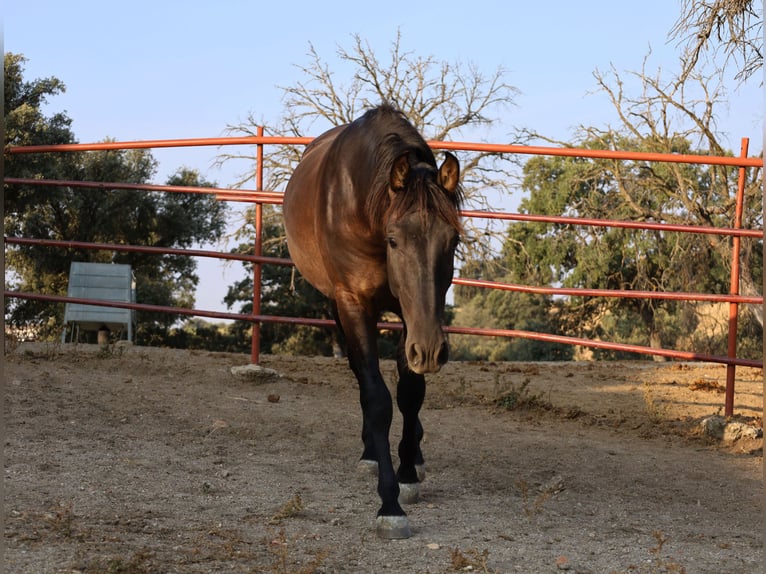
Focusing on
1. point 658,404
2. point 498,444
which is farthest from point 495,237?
point 498,444

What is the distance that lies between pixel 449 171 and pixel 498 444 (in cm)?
233

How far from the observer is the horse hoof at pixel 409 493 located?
352cm

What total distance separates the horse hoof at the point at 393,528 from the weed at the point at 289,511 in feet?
1.19

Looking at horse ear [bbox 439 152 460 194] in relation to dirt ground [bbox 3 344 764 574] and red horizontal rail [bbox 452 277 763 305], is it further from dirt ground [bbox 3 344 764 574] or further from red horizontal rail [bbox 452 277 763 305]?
red horizontal rail [bbox 452 277 763 305]

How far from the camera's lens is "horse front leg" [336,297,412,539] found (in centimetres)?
302

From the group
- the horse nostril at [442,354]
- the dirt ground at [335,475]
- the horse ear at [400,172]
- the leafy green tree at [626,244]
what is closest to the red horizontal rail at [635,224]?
the dirt ground at [335,475]

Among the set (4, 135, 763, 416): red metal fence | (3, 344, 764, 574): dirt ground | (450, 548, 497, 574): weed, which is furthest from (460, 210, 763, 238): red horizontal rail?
(450, 548, 497, 574): weed

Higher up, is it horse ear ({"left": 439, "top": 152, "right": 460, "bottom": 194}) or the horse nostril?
horse ear ({"left": 439, "top": 152, "right": 460, "bottom": 194})

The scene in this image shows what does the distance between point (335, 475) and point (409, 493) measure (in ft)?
1.83

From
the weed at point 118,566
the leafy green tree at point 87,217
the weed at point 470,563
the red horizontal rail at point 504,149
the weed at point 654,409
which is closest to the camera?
the weed at point 118,566

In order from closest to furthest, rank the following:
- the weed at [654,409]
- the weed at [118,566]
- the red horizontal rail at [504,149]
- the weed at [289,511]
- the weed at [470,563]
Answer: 1. the weed at [118,566]
2. the weed at [470,563]
3. the weed at [289,511]
4. the red horizontal rail at [504,149]
5. the weed at [654,409]

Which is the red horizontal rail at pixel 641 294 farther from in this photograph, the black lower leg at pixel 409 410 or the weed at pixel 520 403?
the black lower leg at pixel 409 410

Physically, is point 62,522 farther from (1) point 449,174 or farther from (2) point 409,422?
(1) point 449,174

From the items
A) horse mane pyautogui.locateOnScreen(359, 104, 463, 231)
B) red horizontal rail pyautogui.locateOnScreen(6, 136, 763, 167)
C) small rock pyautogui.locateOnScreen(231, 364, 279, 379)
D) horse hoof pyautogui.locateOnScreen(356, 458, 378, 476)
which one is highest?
red horizontal rail pyautogui.locateOnScreen(6, 136, 763, 167)
